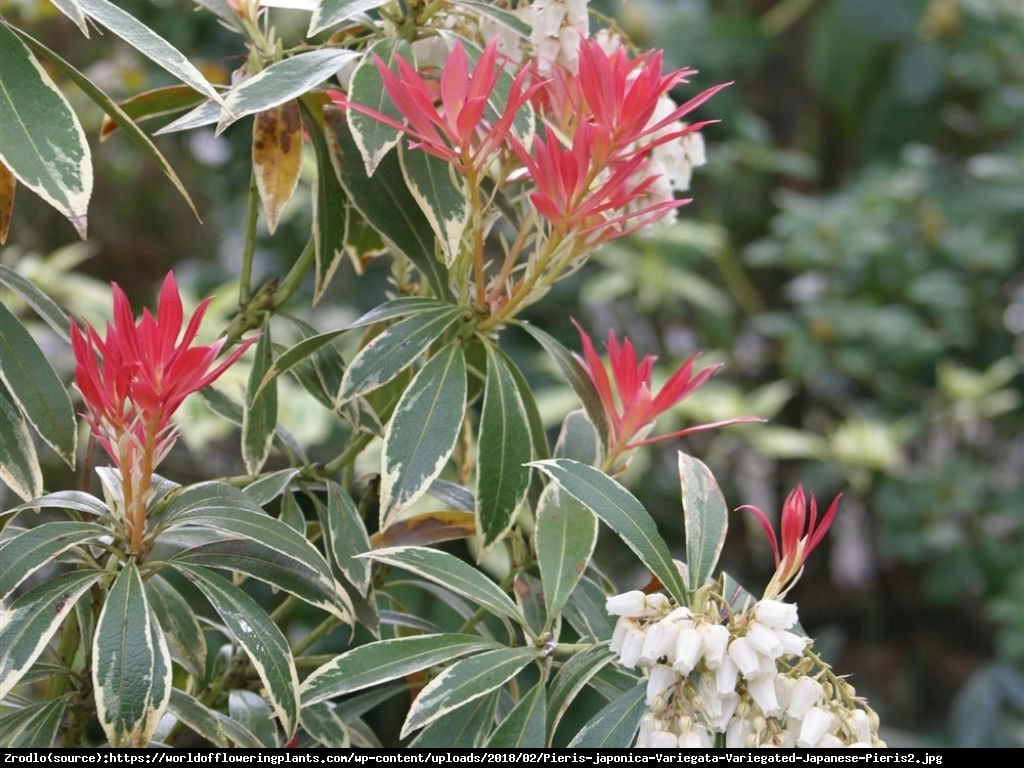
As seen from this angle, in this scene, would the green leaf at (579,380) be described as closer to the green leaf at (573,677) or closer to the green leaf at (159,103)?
the green leaf at (573,677)

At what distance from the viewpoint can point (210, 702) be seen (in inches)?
28.2

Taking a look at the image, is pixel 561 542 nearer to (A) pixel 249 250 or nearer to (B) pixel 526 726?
(B) pixel 526 726

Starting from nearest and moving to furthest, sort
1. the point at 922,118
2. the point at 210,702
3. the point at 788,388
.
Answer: the point at 210,702 → the point at 788,388 → the point at 922,118

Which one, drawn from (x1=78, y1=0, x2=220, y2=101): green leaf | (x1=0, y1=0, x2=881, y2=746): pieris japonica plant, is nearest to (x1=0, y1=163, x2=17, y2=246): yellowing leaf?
(x1=0, y1=0, x2=881, y2=746): pieris japonica plant

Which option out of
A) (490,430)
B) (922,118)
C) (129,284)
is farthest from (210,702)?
(922,118)

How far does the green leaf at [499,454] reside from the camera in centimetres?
63

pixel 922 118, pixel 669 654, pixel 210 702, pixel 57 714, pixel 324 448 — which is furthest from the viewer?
pixel 922 118

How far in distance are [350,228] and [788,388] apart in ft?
4.70

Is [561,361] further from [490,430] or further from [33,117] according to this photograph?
[33,117]

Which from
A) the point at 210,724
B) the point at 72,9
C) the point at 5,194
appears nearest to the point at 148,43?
the point at 72,9

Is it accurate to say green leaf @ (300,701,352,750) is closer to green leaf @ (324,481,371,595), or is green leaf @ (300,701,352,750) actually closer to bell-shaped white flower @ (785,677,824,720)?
green leaf @ (324,481,371,595)

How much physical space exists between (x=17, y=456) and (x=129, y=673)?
15 centimetres

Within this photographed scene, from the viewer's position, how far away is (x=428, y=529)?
0.71 m

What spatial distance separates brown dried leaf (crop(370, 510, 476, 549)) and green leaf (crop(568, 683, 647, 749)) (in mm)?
172
